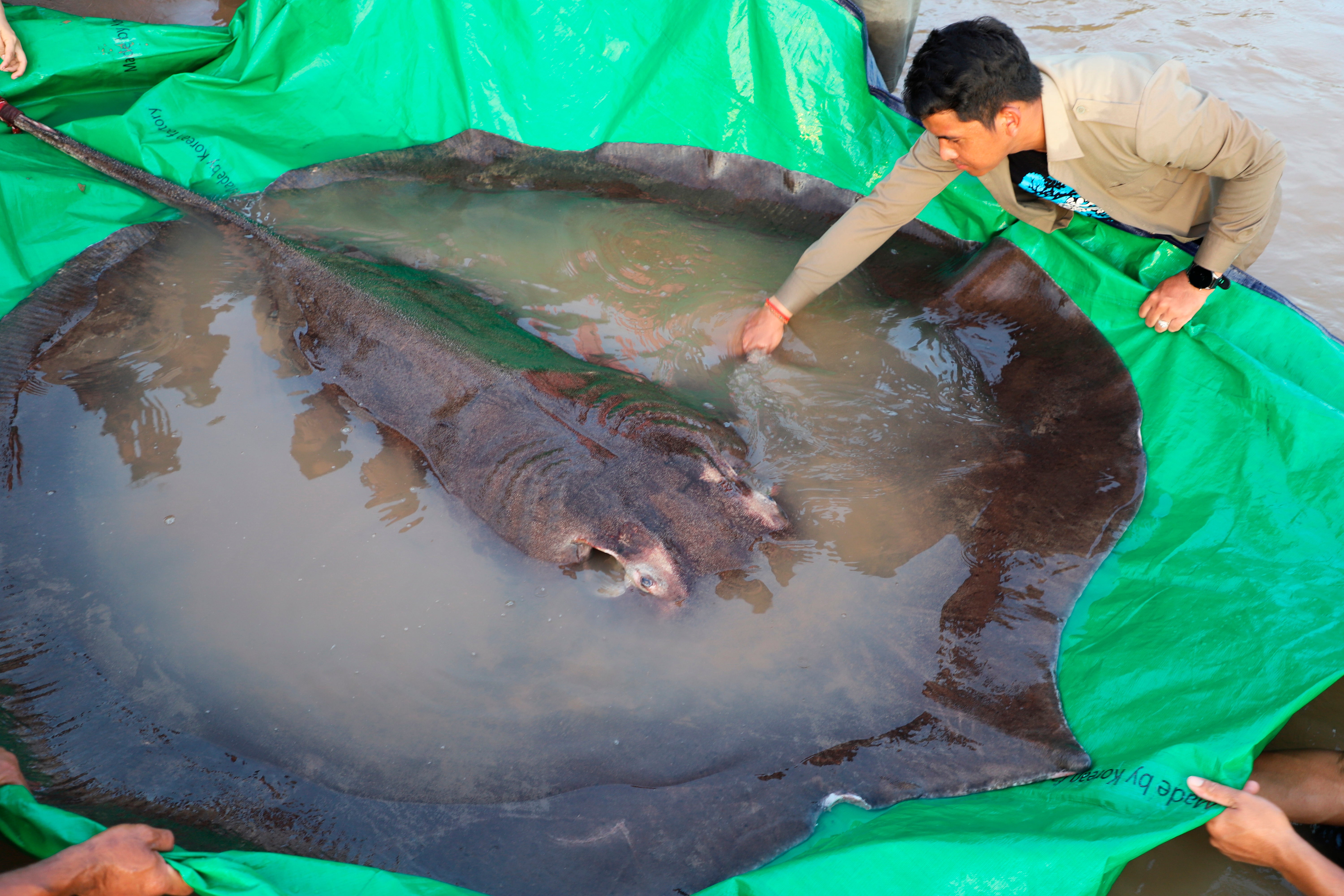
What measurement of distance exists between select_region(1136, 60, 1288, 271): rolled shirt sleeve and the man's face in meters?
0.60

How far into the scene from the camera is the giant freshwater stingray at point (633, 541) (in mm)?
2422

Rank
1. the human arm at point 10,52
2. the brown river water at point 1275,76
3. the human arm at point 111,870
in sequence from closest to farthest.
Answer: the human arm at point 111,870, the human arm at point 10,52, the brown river water at point 1275,76

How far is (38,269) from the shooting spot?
4.01 meters

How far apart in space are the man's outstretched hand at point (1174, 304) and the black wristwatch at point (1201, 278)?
0.05 ft

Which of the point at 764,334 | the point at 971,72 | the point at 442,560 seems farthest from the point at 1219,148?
the point at 442,560

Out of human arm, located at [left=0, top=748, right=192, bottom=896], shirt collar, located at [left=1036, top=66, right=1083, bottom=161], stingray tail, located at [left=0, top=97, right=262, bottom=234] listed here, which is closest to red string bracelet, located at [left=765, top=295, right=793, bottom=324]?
shirt collar, located at [left=1036, top=66, right=1083, bottom=161]

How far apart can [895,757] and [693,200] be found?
357cm

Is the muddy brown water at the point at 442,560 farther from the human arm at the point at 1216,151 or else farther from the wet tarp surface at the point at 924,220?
the human arm at the point at 1216,151

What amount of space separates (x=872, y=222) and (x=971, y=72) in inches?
37.1

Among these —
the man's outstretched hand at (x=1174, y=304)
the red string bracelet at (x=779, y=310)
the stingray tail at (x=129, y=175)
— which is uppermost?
the stingray tail at (x=129, y=175)

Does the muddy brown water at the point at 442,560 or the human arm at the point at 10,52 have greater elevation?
the human arm at the point at 10,52

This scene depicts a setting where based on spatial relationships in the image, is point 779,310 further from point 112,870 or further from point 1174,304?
point 112,870

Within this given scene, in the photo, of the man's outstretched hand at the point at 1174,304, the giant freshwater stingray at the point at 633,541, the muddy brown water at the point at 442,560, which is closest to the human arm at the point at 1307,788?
the giant freshwater stingray at the point at 633,541

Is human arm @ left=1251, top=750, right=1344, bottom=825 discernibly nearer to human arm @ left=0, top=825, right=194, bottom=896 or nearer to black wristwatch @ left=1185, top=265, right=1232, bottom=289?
black wristwatch @ left=1185, top=265, right=1232, bottom=289
